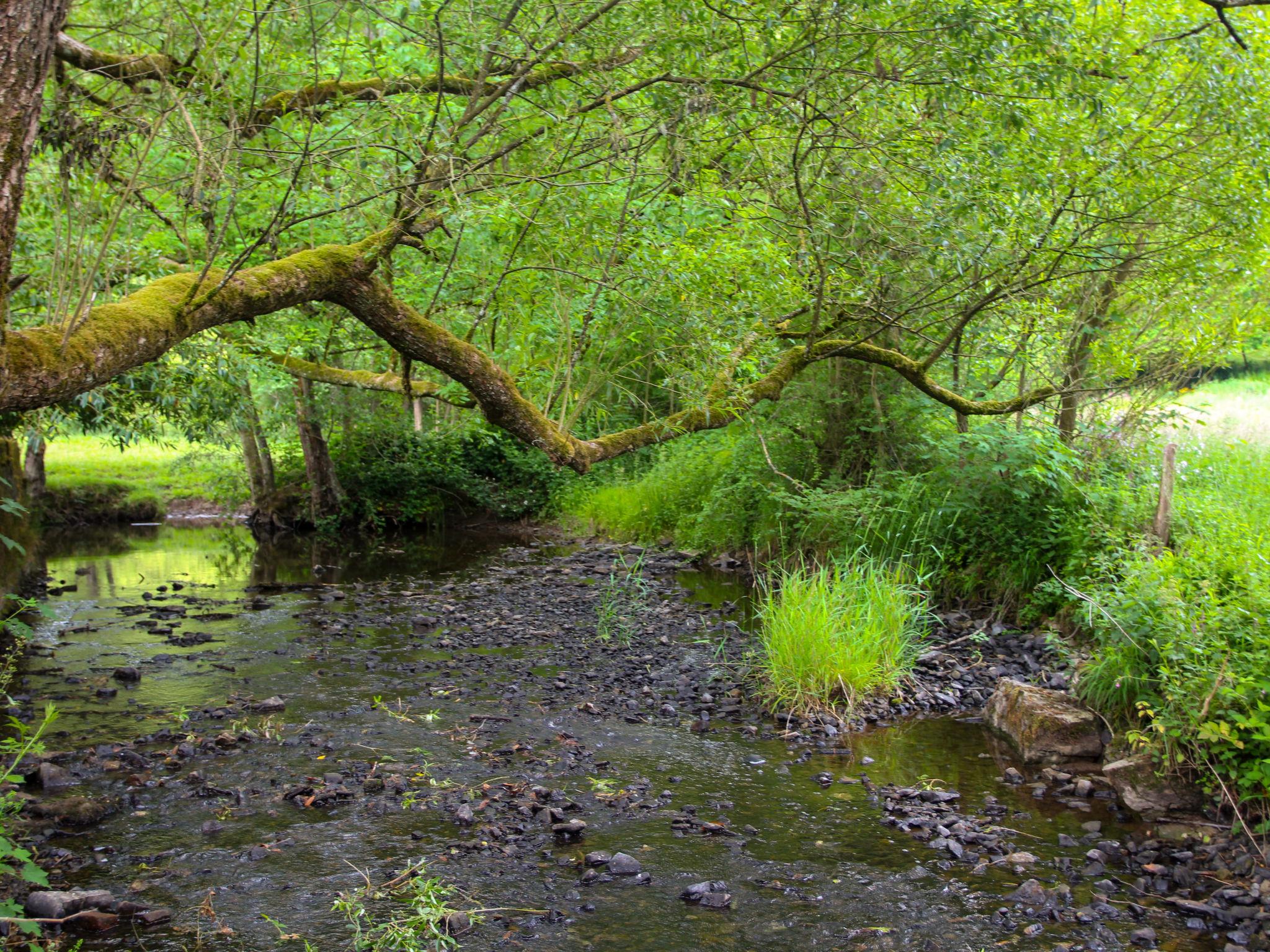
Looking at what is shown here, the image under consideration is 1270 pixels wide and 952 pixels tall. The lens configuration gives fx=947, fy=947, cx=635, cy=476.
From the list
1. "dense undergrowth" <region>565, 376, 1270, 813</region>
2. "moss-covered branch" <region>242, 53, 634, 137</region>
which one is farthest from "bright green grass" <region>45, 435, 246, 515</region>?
"moss-covered branch" <region>242, 53, 634, 137</region>

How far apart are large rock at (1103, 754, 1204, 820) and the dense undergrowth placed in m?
0.25

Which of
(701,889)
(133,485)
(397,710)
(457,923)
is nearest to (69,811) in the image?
(397,710)

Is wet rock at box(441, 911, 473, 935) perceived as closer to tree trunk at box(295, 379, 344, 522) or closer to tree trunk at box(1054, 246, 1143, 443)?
tree trunk at box(1054, 246, 1143, 443)

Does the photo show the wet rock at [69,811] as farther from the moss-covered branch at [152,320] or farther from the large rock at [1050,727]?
the large rock at [1050,727]

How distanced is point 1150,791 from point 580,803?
4.20 m

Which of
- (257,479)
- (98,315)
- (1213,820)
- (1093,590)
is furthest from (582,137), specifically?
(257,479)

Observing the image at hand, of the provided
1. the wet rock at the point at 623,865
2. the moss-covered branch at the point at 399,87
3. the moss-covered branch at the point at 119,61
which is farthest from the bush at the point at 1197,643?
the moss-covered branch at the point at 119,61

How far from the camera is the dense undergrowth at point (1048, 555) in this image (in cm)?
669

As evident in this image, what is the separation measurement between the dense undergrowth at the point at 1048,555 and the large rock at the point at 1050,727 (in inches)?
9.5

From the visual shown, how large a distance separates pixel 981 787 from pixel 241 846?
18.0ft

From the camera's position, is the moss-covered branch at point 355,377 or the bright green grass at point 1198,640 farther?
the moss-covered branch at point 355,377

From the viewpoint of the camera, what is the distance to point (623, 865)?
5.90 meters

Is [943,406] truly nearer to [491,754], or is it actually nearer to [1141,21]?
[1141,21]

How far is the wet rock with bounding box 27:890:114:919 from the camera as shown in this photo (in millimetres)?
5059
